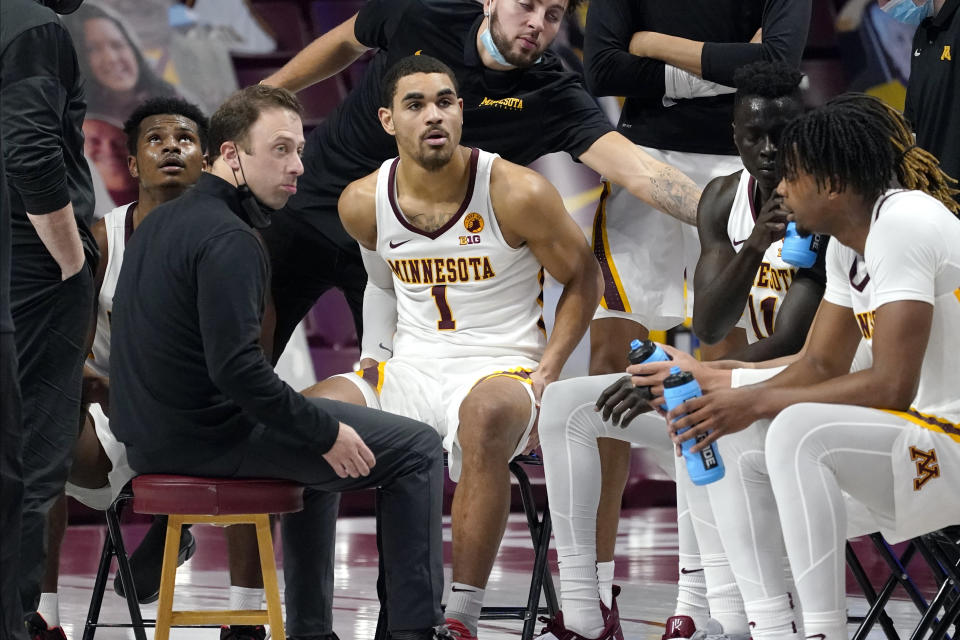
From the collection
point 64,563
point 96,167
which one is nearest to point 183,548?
point 64,563

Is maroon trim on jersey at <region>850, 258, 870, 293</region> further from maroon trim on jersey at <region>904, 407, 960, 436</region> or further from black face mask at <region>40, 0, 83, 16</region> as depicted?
black face mask at <region>40, 0, 83, 16</region>

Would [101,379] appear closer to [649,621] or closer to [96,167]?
[649,621]

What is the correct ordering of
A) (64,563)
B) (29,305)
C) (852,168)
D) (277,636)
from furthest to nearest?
1. (64,563)
2. (29,305)
3. (277,636)
4. (852,168)

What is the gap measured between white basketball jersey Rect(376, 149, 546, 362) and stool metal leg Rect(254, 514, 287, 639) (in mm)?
1152

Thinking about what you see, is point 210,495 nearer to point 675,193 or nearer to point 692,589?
point 692,589

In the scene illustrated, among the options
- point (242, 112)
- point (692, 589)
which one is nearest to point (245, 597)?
point (692, 589)

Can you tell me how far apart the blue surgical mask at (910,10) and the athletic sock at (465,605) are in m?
2.77

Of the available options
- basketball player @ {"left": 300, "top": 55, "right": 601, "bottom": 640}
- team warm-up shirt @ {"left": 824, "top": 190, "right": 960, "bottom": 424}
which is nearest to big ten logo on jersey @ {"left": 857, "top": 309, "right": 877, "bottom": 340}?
team warm-up shirt @ {"left": 824, "top": 190, "right": 960, "bottom": 424}

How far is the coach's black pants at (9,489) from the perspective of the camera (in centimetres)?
240

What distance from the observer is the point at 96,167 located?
8.03 meters

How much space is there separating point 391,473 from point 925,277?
1.54m

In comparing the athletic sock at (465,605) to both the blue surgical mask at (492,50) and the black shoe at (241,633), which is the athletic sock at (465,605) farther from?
the blue surgical mask at (492,50)

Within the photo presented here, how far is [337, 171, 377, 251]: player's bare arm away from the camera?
181 inches

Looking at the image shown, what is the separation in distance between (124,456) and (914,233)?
2.67 m
